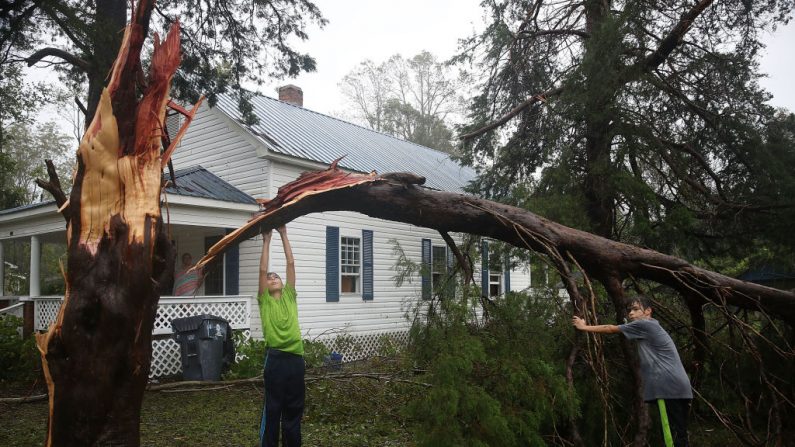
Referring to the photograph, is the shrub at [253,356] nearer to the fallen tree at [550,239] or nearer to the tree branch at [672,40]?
the fallen tree at [550,239]

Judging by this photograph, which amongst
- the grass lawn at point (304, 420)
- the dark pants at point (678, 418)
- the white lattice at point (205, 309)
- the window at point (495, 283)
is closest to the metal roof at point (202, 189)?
the white lattice at point (205, 309)

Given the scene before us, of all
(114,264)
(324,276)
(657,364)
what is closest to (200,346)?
(324,276)

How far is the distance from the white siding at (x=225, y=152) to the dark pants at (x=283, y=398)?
8768 millimetres

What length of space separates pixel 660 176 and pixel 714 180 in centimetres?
91

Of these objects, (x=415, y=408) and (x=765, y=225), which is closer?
(x=415, y=408)

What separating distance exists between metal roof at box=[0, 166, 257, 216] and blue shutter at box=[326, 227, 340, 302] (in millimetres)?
2326

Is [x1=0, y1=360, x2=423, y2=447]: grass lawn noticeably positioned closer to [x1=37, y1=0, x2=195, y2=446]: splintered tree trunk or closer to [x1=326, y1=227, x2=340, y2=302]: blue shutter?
[x1=37, y1=0, x2=195, y2=446]: splintered tree trunk

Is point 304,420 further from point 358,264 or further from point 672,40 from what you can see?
point 358,264

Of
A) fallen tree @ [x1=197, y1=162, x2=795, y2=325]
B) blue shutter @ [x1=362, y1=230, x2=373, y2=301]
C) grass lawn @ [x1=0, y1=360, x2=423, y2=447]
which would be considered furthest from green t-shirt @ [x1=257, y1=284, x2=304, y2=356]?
blue shutter @ [x1=362, y1=230, x2=373, y2=301]

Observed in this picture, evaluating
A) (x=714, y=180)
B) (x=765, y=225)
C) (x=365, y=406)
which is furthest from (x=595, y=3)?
(x=365, y=406)

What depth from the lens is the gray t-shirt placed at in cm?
445

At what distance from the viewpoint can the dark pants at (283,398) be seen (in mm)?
4520

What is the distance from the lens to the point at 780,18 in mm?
8727

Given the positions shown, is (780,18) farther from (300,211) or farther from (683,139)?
(300,211)
